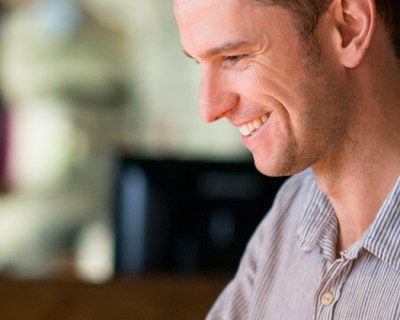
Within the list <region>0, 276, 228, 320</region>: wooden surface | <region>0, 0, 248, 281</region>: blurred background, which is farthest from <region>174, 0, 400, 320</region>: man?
<region>0, 0, 248, 281</region>: blurred background

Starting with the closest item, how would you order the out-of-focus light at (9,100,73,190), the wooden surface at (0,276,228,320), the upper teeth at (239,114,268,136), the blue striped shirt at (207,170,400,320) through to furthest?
the blue striped shirt at (207,170,400,320)
the upper teeth at (239,114,268,136)
the wooden surface at (0,276,228,320)
the out-of-focus light at (9,100,73,190)

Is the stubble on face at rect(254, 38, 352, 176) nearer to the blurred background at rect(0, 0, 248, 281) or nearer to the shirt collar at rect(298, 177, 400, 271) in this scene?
the shirt collar at rect(298, 177, 400, 271)

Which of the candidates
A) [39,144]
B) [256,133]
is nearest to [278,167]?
[256,133]

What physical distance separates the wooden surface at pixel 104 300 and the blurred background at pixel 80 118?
12.1 feet

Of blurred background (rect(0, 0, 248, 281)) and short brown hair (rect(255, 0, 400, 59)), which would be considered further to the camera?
blurred background (rect(0, 0, 248, 281))

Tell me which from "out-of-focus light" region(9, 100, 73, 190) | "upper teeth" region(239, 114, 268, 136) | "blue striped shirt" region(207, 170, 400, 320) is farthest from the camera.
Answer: "out-of-focus light" region(9, 100, 73, 190)

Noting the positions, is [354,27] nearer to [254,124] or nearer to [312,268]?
[254,124]

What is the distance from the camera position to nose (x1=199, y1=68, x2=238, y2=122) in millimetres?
1479

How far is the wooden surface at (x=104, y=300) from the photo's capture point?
2668mm

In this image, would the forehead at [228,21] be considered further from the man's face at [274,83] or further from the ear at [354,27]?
the ear at [354,27]

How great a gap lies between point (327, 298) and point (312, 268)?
0.11 m

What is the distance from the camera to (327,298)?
4.73 feet

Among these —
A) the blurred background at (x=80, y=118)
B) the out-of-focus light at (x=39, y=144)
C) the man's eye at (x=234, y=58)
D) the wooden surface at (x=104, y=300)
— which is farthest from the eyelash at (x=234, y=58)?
the out-of-focus light at (x=39, y=144)

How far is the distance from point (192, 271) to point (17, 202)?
3.55m
